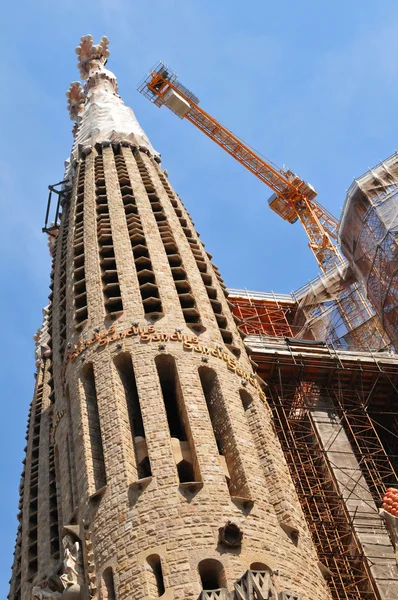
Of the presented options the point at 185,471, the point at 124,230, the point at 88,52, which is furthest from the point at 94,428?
the point at 88,52

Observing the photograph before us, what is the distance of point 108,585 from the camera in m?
24.5

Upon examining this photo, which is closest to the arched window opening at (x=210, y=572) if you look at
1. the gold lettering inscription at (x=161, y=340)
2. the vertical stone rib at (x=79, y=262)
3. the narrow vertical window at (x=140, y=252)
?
the gold lettering inscription at (x=161, y=340)

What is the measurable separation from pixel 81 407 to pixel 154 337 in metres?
2.85

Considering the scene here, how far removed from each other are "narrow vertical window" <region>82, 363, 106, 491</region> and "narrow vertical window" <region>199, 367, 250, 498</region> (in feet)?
9.42

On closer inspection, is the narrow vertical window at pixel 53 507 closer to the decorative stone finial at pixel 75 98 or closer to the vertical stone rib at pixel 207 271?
the vertical stone rib at pixel 207 271

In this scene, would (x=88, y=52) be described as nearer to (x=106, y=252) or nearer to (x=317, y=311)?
(x=317, y=311)

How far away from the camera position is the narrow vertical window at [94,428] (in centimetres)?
2764

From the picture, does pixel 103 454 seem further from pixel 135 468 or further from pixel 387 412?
pixel 387 412

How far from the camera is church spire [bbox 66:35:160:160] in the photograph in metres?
47.9

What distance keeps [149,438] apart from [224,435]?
2.27 metres

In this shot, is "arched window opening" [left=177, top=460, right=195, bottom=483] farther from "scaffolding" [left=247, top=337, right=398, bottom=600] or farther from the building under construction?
"scaffolding" [left=247, top=337, right=398, bottom=600]

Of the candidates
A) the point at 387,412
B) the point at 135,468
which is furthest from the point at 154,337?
the point at 387,412

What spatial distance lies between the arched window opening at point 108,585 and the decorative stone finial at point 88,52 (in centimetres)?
3917

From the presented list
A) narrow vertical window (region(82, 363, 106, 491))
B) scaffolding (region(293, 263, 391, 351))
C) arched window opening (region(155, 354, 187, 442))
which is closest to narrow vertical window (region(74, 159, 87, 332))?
narrow vertical window (region(82, 363, 106, 491))
